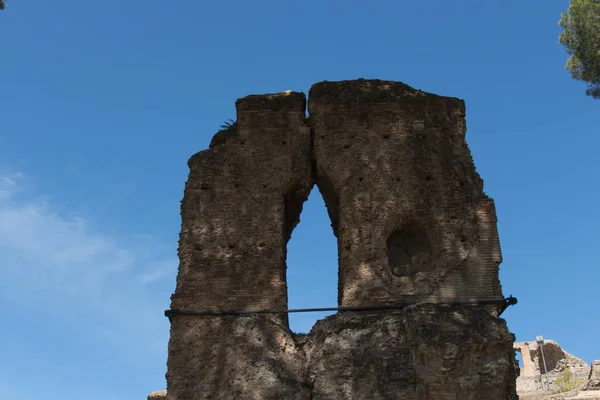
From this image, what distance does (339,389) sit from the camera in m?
6.93

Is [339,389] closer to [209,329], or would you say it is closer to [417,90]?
[209,329]

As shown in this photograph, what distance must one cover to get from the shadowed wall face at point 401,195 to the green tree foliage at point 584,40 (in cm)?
401

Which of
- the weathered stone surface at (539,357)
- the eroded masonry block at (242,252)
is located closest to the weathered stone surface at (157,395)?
the eroded masonry block at (242,252)

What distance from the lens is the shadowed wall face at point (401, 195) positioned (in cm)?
760

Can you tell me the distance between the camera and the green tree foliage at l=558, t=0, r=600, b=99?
11586 mm

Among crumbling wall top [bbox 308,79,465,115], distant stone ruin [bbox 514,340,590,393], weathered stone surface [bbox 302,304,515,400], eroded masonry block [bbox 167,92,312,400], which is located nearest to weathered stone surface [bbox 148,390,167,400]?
eroded masonry block [bbox 167,92,312,400]

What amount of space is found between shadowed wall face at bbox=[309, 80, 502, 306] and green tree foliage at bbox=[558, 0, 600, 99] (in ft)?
13.2

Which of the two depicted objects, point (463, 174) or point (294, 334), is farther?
point (463, 174)

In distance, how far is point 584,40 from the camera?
11750 mm

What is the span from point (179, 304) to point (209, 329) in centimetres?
43

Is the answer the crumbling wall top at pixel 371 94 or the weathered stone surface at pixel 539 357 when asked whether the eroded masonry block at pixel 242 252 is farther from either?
the weathered stone surface at pixel 539 357

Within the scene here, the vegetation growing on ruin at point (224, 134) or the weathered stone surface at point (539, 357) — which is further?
the weathered stone surface at point (539, 357)

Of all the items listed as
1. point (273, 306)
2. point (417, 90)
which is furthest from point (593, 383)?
point (273, 306)

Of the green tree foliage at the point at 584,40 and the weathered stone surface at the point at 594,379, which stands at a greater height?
the green tree foliage at the point at 584,40
